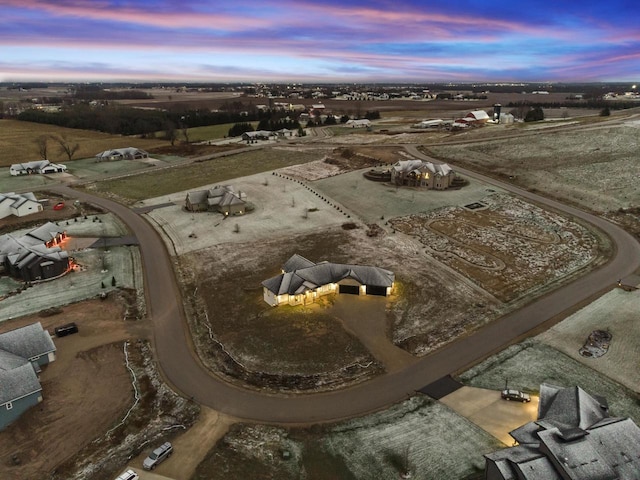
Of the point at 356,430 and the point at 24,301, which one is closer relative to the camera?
the point at 356,430

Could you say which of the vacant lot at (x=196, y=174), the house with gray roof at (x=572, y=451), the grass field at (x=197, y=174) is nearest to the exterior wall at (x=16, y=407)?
the house with gray roof at (x=572, y=451)

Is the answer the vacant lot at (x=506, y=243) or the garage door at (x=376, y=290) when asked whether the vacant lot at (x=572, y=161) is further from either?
the garage door at (x=376, y=290)

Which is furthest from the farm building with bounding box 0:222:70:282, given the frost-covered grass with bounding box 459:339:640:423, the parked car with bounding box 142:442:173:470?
the frost-covered grass with bounding box 459:339:640:423

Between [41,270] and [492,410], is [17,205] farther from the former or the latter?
[492,410]

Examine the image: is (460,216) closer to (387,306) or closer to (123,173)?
(387,306)

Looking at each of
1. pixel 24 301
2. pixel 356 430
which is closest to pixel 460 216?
pixel 356 430

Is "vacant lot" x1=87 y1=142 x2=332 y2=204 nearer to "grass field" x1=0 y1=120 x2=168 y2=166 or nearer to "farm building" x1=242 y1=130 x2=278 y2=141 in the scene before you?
"farm building" x1=242 y1=130 x2=278 y2=141

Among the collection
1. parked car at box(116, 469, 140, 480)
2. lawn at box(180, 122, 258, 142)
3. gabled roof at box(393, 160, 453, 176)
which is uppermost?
lawn at box(180, 122, 258, 142)
